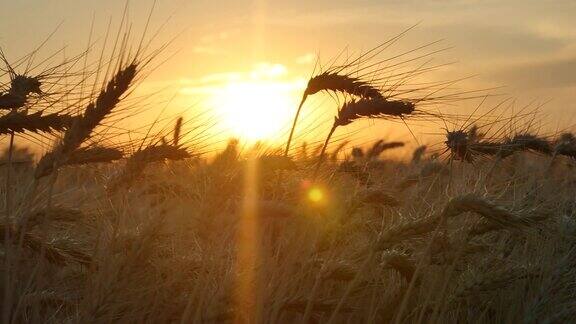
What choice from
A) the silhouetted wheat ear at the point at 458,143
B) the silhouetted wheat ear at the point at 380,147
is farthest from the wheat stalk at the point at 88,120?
the silhouetted wheat ear at the point at 380,147

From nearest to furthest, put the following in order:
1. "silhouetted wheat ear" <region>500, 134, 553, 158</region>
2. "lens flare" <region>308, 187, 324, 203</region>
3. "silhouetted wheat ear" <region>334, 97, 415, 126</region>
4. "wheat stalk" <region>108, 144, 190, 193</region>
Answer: "wheat stalk" <region>108, 144, 190, 193</region>
"silhouetted wheat ear" <region>334, 97, 415, 126</region>
"lens flare" <region>308, 187, 324, 203</region>
"silhouetted wheat ear" <region>500, 134, 553, 158</region>

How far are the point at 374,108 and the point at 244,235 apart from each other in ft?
2.80

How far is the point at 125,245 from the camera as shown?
3.10 meters

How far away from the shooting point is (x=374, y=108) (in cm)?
360

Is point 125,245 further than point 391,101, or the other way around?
point 391,101

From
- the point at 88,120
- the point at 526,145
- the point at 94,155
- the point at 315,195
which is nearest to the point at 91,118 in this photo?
the point at 88,120

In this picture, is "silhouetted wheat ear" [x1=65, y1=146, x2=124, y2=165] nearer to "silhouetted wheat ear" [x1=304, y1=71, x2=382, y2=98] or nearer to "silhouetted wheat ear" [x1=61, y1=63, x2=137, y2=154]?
"silhouetted wheat ear" [x1=61, y1=63, x2=137, y2=154]

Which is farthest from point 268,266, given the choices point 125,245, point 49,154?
point 49,154

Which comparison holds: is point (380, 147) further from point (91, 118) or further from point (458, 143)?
point (91, 118)

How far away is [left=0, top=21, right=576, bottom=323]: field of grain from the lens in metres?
2.99

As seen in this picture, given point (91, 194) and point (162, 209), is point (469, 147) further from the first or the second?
point (91, 194)

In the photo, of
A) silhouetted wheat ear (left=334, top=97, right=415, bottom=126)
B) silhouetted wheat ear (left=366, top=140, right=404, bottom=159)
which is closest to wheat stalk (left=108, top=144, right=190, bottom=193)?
silhouetted wheat ear (left=334, top=97, right=415, bottom=126)

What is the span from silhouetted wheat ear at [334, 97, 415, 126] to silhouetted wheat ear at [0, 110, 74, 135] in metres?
1.33

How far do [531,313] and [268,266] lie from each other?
4.41 ft
